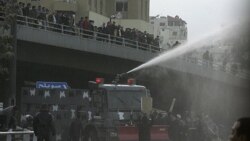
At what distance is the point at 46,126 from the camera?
16.7 meters

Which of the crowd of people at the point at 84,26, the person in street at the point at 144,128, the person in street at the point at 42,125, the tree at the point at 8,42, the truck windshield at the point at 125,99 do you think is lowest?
the person in street at the point at 144,128

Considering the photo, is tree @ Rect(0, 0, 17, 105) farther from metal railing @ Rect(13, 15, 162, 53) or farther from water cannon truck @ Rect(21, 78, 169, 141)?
metal railing @ Rect(13, 15, 162, 53)

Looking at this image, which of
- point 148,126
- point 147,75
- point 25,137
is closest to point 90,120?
point 148,126

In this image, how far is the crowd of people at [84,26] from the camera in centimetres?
3244

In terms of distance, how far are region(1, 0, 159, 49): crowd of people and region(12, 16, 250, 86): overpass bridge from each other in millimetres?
84

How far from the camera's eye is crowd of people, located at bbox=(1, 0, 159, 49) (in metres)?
32.4

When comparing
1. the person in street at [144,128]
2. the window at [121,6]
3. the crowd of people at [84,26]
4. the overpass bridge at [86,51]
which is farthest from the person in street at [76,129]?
the window at [121,6]

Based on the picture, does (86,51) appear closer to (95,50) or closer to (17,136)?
(95,50)

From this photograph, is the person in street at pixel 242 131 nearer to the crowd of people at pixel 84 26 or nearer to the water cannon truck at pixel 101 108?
the water cannon truck at pixel 101 108

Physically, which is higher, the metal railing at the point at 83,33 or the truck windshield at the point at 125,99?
the metal railing at the point at 83,33

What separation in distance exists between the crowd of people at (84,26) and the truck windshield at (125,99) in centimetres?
731

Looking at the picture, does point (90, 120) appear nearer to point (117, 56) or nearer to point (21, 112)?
point (21, 112)

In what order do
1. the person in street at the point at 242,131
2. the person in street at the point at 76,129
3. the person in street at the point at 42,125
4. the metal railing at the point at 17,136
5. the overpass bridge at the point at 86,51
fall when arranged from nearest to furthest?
1. the person in street at the point at 242,131
2. the metal railing at the point at 17,136
3. the person in street at the point at 42,125
4. the person in street at the point at 76,129
5. the overpass bridge at the point at 86,51

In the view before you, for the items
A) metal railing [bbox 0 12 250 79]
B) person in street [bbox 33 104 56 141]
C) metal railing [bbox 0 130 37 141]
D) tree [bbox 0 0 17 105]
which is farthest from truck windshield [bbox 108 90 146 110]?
person in street [bbox 33 104 56 141]
